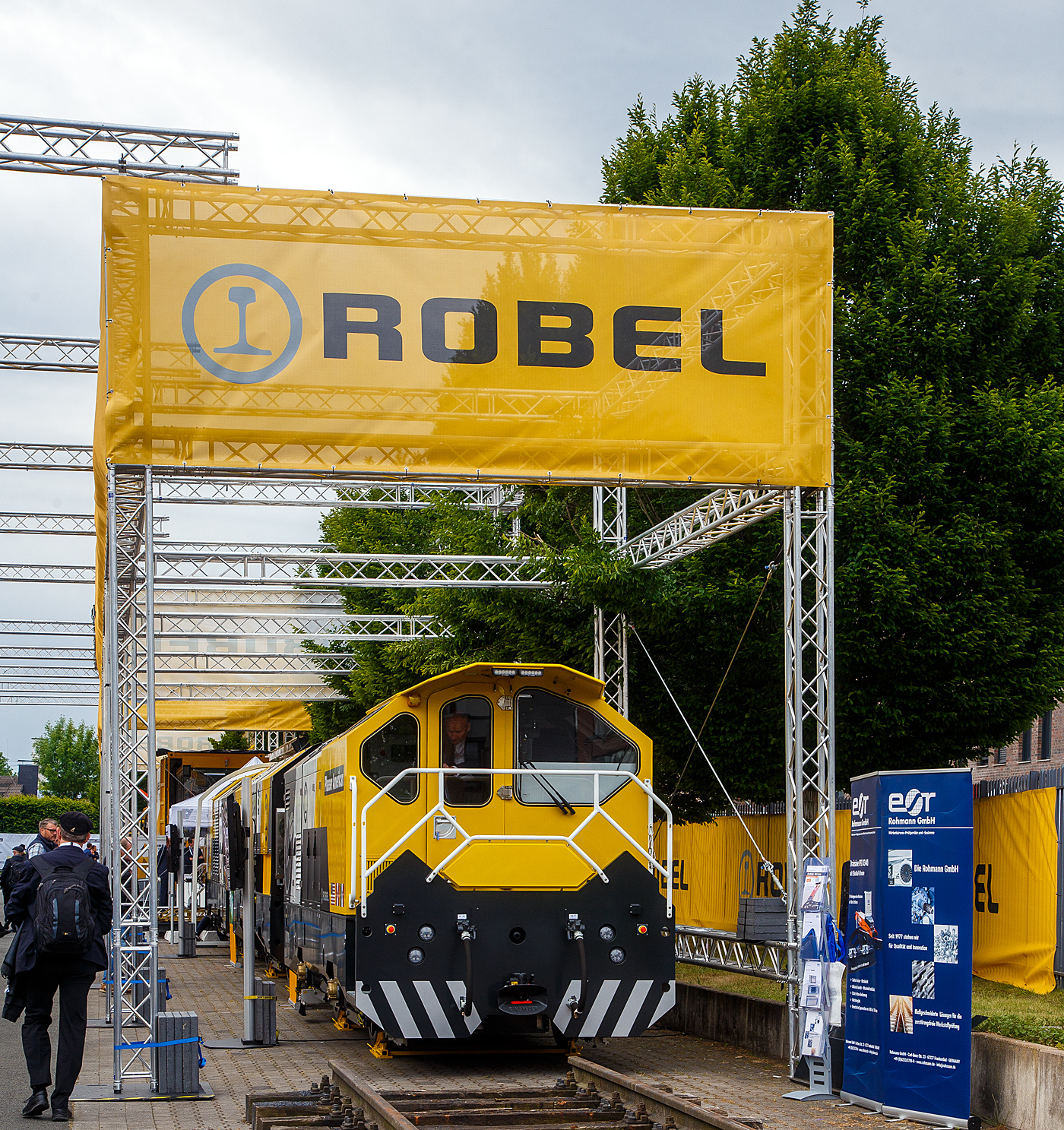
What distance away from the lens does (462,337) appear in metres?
12.6

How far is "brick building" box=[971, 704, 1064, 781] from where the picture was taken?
109ft

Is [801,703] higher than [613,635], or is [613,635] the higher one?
[613,635]

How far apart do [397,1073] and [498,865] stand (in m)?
1.96

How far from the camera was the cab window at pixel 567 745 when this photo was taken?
1205cm

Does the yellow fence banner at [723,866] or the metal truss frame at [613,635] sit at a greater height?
the metal truss frame at [613,635]

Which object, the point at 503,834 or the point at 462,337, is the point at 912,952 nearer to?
the point at 503,834

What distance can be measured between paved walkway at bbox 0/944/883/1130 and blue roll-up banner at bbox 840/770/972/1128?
0.44m

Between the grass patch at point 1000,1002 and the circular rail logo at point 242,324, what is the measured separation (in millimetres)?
7113

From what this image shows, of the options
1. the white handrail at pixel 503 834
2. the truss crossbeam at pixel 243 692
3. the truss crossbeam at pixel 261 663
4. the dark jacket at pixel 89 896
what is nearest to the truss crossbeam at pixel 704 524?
the white handrail at pixel 503 834

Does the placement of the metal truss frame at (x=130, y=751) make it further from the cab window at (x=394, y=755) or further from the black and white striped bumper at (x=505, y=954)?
the black and white striped bumper at (x=505, y=954)

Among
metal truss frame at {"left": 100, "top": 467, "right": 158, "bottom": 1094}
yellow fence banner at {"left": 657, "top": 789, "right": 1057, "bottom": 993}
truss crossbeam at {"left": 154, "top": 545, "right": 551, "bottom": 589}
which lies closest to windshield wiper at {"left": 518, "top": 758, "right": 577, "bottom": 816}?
yellow fence banner at {"left": 657, "top": 789, "right": 1057, "bottom": 993}

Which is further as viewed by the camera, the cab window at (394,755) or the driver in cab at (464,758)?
the driver in cab at (464,758)

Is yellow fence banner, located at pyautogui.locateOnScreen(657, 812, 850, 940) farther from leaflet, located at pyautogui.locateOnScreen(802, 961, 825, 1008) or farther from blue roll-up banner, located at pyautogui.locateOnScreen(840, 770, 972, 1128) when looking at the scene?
blue roll-up banner, located at pyautogui.locateOnScreen(840, 770, 972, 1128)

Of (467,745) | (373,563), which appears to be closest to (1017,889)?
(467,745)
